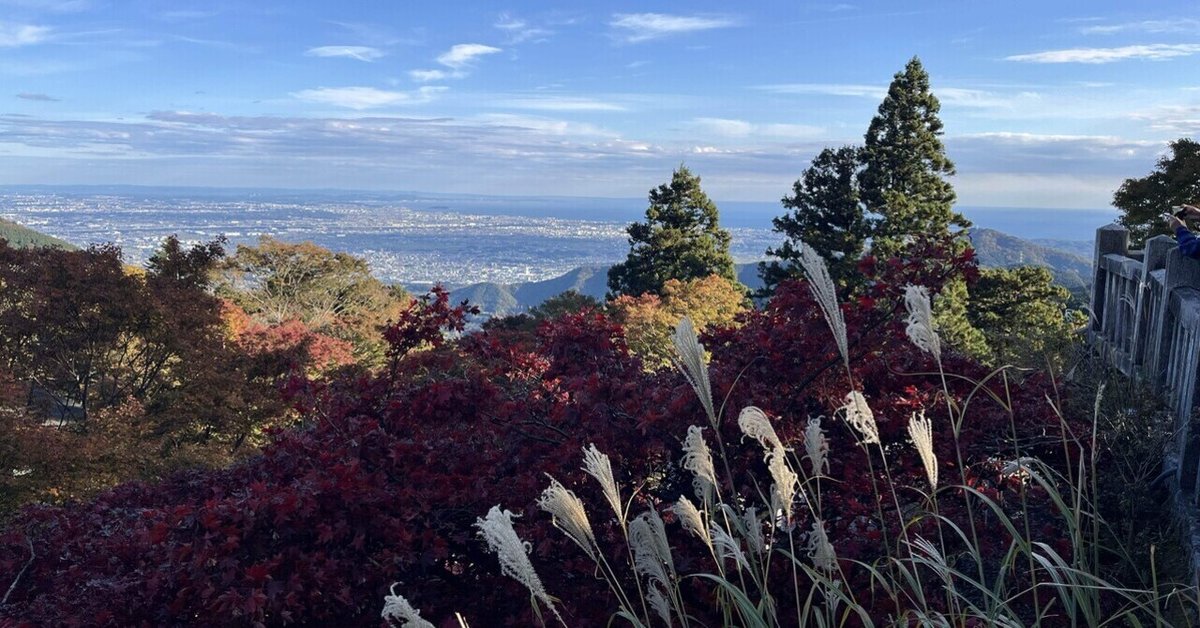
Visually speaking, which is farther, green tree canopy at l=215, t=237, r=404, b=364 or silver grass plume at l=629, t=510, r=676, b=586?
green tree canopy at l=215, t=237, r=404, b=364

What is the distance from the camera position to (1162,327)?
480 cm

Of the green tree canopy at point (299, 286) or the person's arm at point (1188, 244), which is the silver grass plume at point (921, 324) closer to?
→ the person's arm at point (1188, 244)

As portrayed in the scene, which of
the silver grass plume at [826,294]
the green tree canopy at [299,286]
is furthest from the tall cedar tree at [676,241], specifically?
the silver grass plume at [826,294]

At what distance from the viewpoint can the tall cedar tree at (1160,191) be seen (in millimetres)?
17062

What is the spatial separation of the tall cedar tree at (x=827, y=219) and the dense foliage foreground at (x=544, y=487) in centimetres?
2056

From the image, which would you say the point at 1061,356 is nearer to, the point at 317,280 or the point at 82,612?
the point at 82,612

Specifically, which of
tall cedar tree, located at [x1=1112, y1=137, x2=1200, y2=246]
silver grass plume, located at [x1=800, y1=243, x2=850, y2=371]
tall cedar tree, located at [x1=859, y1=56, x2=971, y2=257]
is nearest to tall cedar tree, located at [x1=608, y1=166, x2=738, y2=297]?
tall cedar tree, located at [x1=859, y1=56, x2=971, y2=257]

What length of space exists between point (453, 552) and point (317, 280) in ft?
93.3

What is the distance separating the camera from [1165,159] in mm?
18047

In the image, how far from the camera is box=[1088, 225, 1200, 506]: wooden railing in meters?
4.05

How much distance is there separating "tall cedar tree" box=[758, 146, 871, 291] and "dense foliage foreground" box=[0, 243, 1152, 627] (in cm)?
2056

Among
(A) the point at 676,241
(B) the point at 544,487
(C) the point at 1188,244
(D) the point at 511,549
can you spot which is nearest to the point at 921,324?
(D) the point at 511,549

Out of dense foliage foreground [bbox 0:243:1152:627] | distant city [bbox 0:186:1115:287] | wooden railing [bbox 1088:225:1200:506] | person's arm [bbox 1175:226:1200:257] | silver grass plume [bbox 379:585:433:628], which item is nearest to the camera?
silver grass plume [bbox 379:585:433:628]

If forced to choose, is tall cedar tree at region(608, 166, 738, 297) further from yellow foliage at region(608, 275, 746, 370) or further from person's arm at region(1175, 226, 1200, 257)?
person's arm at region(1175, 226, 1200, 257)
